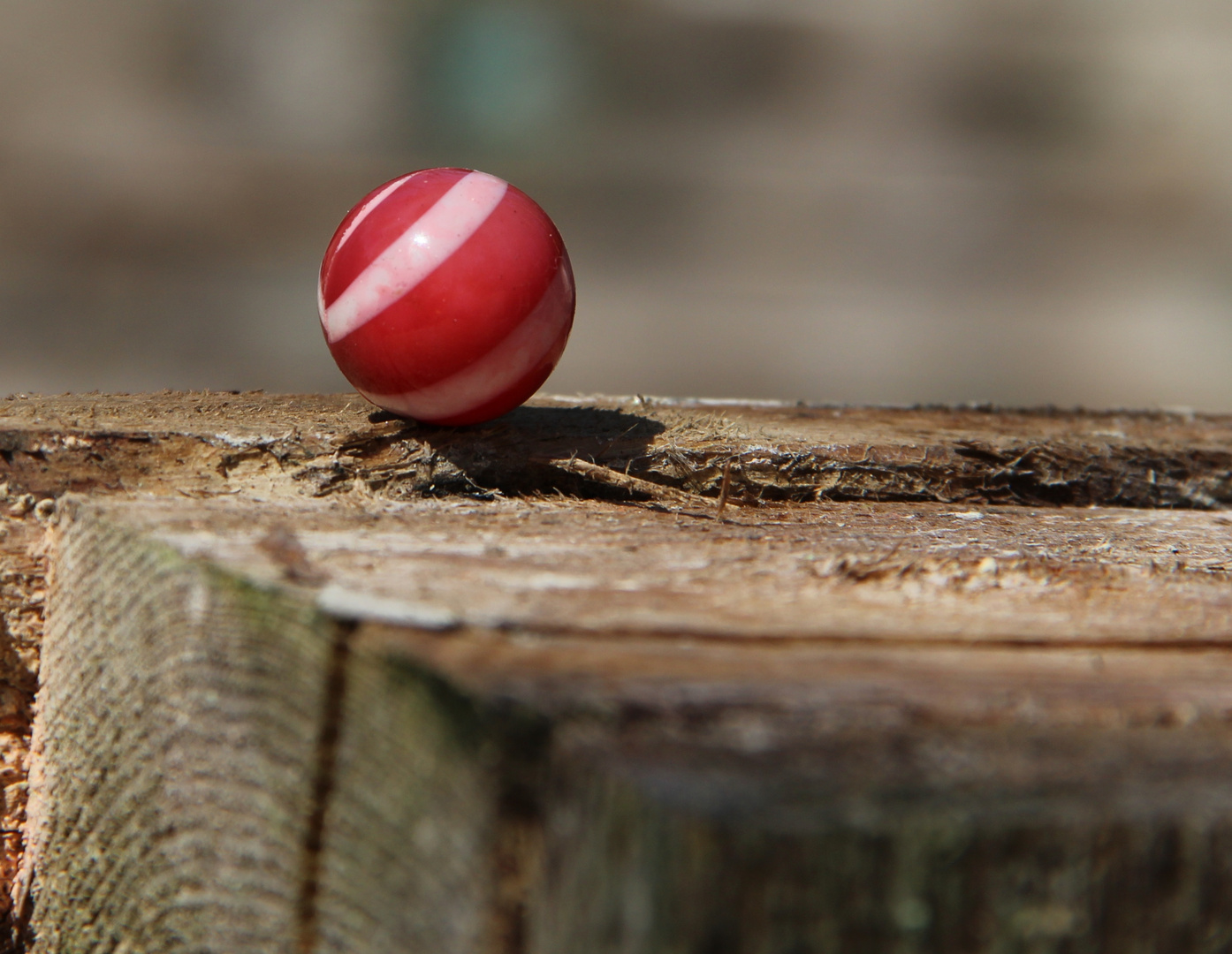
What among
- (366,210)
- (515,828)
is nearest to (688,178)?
(366,210)

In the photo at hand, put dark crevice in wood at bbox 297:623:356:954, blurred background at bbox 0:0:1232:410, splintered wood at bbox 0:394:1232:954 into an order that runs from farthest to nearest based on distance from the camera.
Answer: blurred background at bbox 0:0:1232:410
dark crevice in wood at bbox 297:623:356:954
splintered wood at bbox 0:394:1232:954

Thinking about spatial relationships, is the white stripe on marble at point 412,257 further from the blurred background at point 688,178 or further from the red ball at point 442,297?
the blurred background at point 688,178

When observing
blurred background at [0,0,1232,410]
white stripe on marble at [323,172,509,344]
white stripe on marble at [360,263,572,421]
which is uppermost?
blurred background at [0,0,1232,410]

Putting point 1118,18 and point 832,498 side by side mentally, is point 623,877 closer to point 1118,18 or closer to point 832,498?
point 832,498

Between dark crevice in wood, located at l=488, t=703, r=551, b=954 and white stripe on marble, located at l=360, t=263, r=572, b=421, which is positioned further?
white stripe on marble, located at l=360, t=263, r=572, b=421

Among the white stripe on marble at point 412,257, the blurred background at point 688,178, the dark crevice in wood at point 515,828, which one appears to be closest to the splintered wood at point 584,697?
the dark crevice in wood at point 515,828

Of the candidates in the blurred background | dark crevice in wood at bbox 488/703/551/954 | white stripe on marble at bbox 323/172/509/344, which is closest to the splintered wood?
dark crevice in wood at bbox 488/703/551/954

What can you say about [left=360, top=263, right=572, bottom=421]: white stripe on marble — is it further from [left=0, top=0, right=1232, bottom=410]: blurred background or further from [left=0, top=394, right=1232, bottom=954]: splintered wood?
[left=0, top=0, right=1232, bottom=410]: blurred background
